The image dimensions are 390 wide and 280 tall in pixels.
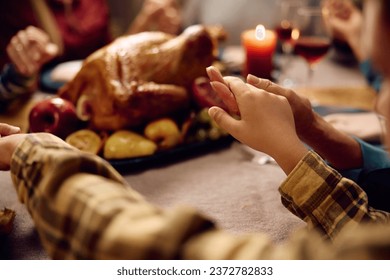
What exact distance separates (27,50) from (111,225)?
3.10ft

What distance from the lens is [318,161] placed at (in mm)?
609

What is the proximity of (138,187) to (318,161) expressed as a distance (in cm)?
38

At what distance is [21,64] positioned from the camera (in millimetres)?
1170

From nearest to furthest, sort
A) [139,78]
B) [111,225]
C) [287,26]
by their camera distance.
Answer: [111,225] < [139,78] < [287,26]

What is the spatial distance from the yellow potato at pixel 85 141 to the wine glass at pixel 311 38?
2.31 feet

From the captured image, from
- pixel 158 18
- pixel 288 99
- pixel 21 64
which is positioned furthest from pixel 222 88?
pixel 158 18

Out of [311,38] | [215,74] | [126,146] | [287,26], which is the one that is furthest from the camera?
[287,26]

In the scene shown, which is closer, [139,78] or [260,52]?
[139,78]

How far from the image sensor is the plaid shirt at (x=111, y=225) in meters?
0.36

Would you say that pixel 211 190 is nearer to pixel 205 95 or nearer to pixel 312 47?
pixel 205 95

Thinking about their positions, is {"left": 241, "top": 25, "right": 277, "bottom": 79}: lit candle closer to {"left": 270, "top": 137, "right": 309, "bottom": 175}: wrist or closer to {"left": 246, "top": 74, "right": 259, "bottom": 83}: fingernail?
{"left": 246, "top": 74, "right": 259, "bottom": 83}: fingernail

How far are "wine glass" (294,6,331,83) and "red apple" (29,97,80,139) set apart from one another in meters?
0.73

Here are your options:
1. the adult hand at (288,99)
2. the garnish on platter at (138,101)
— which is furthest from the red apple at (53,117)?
the adult hand at (288,99)

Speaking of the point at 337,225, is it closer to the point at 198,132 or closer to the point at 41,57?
the point at 198,132
